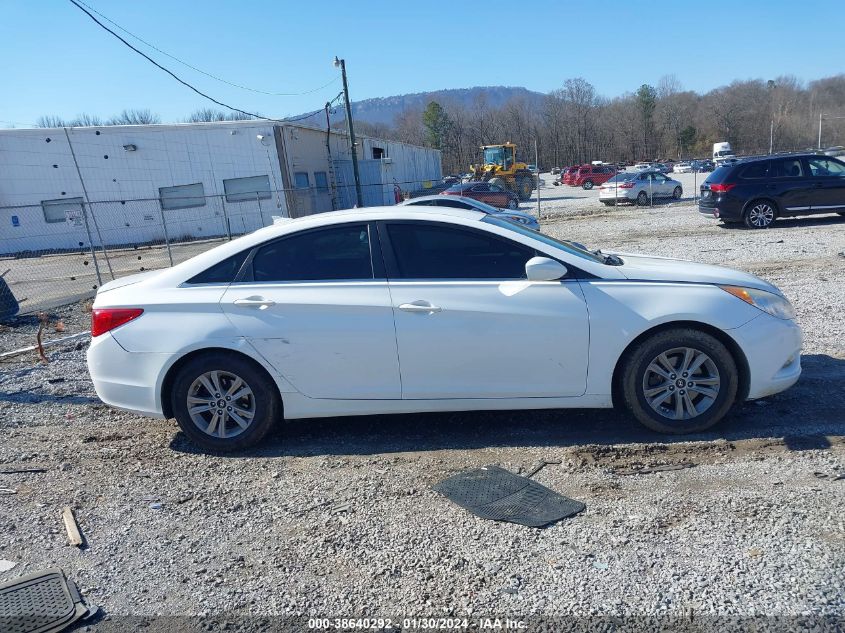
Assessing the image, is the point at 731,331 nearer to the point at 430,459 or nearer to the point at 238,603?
the point at 430,459

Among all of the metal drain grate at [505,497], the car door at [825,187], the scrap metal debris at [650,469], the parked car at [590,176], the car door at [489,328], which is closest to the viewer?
the metal drain grate at [505,497]

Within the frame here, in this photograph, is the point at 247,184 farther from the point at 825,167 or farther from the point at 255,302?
the point at 255,302

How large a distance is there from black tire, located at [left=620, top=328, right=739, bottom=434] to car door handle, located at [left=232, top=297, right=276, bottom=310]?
2.46 metres

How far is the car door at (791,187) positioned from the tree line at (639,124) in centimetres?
6861

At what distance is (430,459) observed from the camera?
163 inches

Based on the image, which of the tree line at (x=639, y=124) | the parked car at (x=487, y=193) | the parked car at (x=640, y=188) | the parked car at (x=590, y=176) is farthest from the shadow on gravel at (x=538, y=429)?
the tree line at (x=639, y=124)

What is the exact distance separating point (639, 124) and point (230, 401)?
327 ft

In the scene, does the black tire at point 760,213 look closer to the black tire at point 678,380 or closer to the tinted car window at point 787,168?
the tinted car window at point 787,168

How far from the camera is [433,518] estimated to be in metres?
3.42

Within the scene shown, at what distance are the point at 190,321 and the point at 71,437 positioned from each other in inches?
67.0

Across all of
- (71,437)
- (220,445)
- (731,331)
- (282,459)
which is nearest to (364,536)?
(282,459)

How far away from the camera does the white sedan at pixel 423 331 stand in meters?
4.11

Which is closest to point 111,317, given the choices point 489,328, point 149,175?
point 489,328

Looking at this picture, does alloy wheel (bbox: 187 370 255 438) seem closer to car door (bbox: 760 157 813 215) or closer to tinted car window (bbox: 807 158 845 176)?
car door (bbox: 760 157 813 215)
